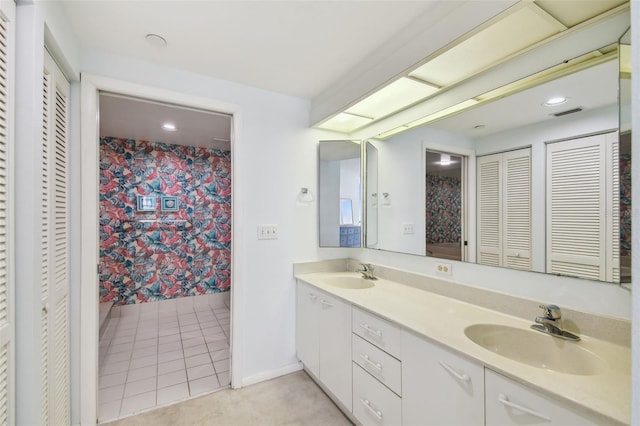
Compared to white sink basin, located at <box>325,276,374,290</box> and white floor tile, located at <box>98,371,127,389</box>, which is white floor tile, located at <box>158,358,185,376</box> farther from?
white sink basin, located at <box>325,276,374,290</box>

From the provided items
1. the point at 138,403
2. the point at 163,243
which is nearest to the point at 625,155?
the point at 138,403

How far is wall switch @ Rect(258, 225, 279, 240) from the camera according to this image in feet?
7.18

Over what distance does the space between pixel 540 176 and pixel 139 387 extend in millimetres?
2931

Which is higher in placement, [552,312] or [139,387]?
[552,312]

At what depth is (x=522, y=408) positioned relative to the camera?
871 mm

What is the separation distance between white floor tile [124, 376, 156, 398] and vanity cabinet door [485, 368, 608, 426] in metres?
2.27

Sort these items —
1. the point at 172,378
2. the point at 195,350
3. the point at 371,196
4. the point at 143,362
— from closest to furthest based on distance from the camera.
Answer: the point at 172,378
the point at 371,196
the point at 143,362
the point at 195,350

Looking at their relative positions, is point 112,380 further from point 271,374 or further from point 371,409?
point 371,409

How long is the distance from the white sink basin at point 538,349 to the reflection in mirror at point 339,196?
1269 mm

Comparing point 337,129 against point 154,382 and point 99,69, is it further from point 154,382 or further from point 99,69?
point 154,382

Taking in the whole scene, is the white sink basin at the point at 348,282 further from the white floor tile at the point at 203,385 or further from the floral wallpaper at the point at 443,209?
the white floor tile at the point at 203,385

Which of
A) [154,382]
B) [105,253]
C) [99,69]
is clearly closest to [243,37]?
[99,69]

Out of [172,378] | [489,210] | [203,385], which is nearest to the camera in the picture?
[489,210]

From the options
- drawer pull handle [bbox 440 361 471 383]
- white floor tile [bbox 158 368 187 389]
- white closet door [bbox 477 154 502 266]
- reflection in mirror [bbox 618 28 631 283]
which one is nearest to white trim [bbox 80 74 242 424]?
white floor tile [bbox 158 368 187 389]
